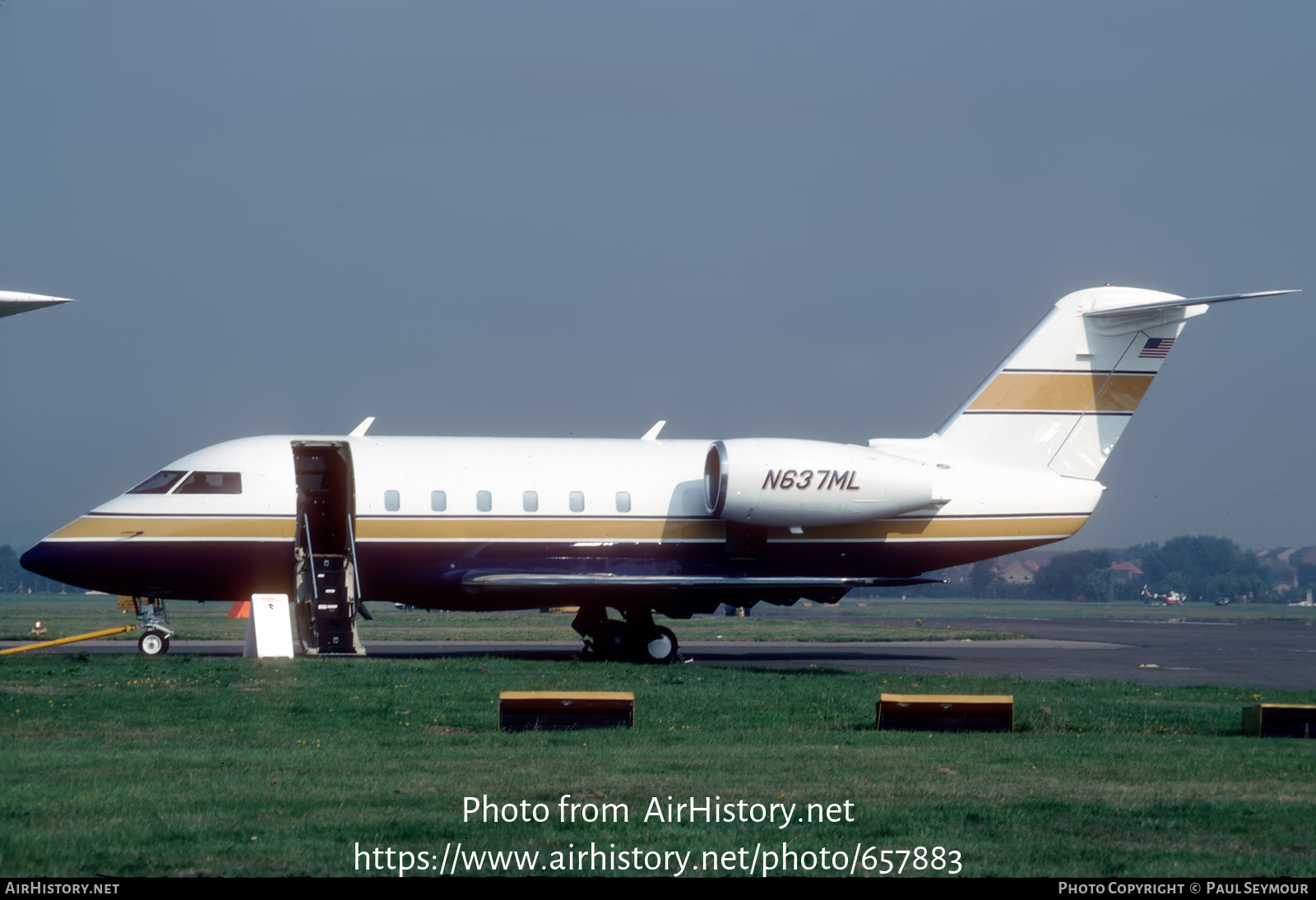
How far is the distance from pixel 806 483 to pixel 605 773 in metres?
13.8

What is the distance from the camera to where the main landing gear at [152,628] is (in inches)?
932

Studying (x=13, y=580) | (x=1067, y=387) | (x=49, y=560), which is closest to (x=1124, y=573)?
(x=13, y=580)

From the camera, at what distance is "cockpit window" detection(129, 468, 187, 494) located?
2359 cm

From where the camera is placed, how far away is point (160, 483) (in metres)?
23.7

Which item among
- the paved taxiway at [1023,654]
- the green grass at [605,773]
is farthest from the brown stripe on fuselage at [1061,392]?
the green grass at [605,773]

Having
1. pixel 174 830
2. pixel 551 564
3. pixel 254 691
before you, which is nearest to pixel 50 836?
pixel 174 830

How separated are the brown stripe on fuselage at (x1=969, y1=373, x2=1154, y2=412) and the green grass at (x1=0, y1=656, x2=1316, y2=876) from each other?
8.89 m

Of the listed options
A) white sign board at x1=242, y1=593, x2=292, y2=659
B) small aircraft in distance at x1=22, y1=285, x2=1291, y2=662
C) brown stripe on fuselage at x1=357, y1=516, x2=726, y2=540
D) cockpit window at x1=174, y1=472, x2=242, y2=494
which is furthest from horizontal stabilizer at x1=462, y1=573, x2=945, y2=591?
cockpit window at x1=174, y1=472, x2=242, y2=494

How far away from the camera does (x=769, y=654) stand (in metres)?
28.8

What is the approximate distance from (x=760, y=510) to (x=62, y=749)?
14.2m

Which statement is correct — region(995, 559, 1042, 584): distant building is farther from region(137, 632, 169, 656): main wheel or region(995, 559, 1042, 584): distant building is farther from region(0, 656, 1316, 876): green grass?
region(0, 656, 1316, 876): green grass

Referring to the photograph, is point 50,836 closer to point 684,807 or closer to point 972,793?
point 684,807

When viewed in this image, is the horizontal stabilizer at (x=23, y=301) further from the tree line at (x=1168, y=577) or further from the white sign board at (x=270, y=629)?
the tree line at (x=1168, y=577)

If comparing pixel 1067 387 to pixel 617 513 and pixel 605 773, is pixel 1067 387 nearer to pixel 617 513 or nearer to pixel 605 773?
pixel 617 513
